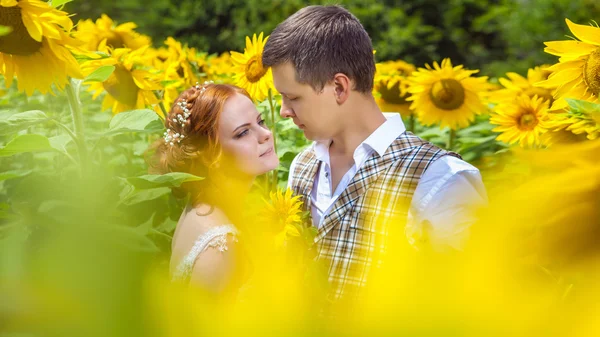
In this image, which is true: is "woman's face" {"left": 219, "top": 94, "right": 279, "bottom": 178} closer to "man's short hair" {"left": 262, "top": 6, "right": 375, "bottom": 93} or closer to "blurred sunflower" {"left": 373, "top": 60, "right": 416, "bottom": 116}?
"man's short hair" {"left": 262, "top": 6, "right": 375, "bottom": 93}

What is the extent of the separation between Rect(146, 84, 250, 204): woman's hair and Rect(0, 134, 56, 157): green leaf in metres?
0.69

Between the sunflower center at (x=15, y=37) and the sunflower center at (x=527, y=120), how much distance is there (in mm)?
1703

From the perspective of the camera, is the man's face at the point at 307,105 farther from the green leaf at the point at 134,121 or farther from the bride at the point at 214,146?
the green leaf at the point at 134,121

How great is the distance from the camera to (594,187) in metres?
0.47

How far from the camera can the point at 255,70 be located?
2416mm

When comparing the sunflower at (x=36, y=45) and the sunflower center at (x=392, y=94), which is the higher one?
the sunflower at (x=36, y=45)

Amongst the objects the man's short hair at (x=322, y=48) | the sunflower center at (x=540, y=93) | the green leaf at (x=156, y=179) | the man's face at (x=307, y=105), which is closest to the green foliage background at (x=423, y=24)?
the sunflower center at (x=540, y=93)

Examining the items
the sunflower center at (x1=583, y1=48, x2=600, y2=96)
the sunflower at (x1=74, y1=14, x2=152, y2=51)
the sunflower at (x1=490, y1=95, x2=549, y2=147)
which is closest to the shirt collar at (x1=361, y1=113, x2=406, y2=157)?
the sunflower at (x1=490, y1=95, x2=549, y2=147)

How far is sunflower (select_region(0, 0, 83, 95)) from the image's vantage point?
49.2 inches

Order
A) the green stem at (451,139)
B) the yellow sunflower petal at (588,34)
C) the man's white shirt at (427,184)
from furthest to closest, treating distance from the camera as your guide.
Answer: the green stem at (451,139) < the man's white shirt at (427,184) < the yellow sunflower petal at (588,34)

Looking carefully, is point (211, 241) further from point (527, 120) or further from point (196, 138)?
point (527, 120)

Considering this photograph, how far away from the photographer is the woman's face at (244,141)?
211 cm

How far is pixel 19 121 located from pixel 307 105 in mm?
772

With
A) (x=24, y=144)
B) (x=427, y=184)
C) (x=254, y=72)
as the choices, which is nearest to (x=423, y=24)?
(x=254, y=72)
